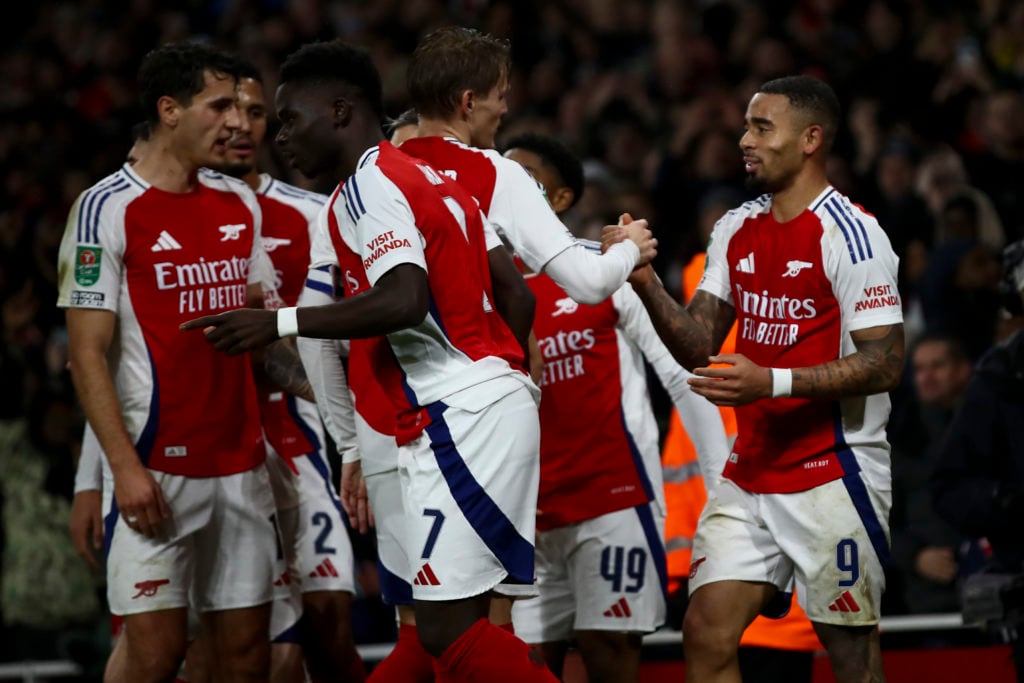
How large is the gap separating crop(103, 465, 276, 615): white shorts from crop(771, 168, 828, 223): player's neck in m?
2.03

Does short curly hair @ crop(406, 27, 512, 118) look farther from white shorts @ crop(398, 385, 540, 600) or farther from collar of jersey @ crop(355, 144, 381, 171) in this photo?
white shorts @ crop(398, 385, 540, 600)

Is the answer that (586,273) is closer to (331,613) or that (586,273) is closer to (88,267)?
(88,267)

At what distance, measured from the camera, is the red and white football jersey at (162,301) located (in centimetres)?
503

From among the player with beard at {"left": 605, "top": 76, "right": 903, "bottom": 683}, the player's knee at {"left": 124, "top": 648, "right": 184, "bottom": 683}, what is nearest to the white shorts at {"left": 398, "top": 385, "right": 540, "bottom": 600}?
the player with beard at {"left": 605, "top": 76, "right": 903, "bottom": 683}

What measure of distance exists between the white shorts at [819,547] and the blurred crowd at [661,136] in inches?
89.5

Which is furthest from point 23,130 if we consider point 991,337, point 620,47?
point 991,337

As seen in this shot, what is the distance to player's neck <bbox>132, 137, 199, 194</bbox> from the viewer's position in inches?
205

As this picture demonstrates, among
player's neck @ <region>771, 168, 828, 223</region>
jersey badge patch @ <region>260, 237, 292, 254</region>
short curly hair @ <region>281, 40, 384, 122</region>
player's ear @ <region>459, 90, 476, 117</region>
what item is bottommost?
player's neck @ <region>771, 168, 828, 223</region>

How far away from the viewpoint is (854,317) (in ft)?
15.3

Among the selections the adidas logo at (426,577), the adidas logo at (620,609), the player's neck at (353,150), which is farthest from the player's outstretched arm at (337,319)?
the adidas logo at (620,609)

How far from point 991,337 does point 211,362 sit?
4.69 meters

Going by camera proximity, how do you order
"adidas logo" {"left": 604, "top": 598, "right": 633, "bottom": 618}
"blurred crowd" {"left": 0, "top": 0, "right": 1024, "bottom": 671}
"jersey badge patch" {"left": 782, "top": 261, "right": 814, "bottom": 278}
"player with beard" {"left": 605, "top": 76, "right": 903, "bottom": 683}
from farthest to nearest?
"blurred crowd" {"left": 0, "top": 0, "right": 1024, "bottom": 671}, "adidas logo" {"left": 604, "top": 598, "right": 633, "bottom": 618}, "jersey badge patch" {"left": 782, "top": 261, "right": 814, "bottom": 278}, "player with beard" {"left": 605, "top": 76, "right": 903, "bottom": 683}

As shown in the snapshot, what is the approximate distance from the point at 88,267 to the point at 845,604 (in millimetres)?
2679

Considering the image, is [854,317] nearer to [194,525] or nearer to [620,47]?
[194,525]
